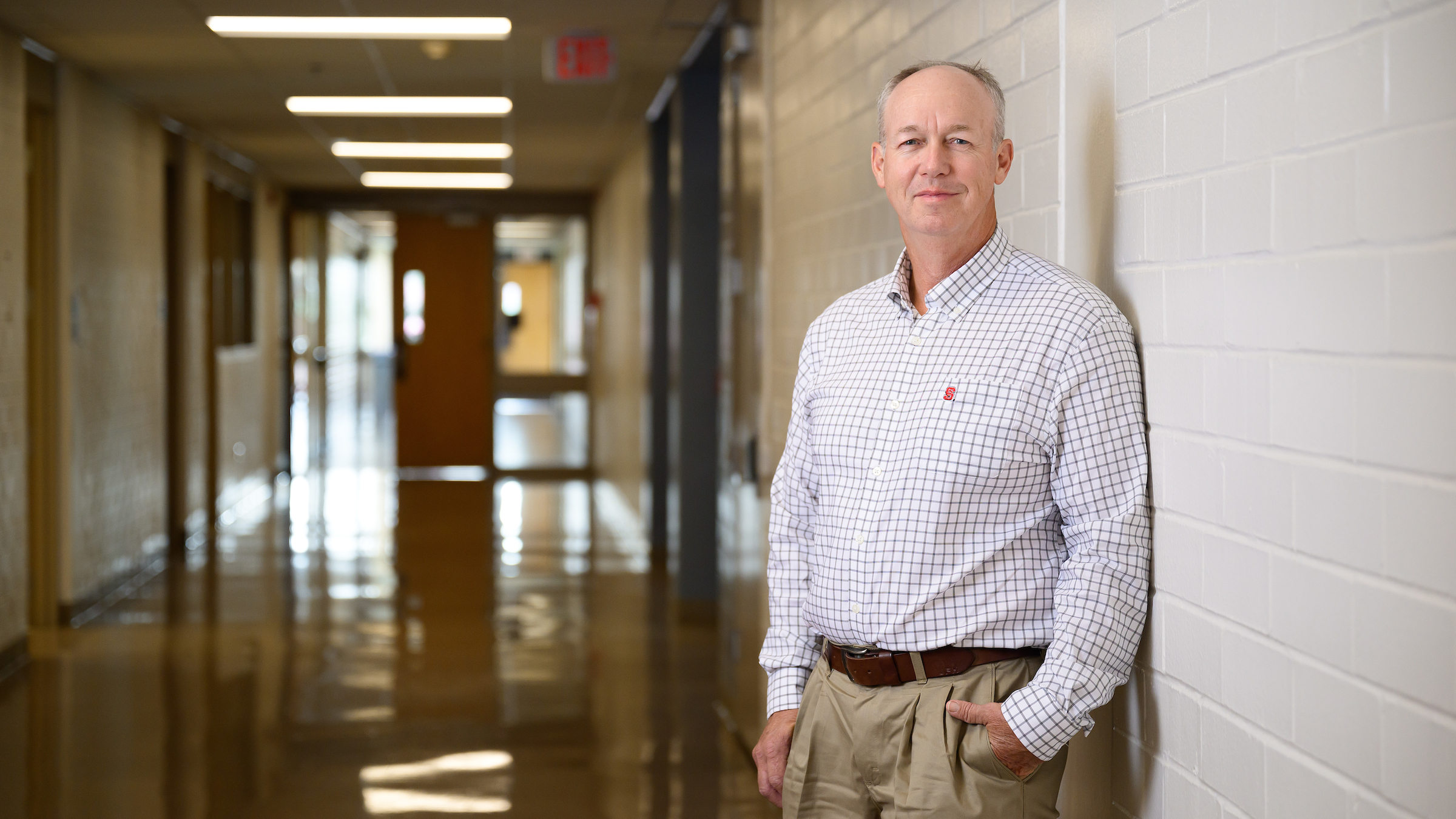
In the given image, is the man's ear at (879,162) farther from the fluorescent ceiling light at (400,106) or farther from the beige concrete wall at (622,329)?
the beige concrete wall at (622,329)

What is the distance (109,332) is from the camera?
666 cm

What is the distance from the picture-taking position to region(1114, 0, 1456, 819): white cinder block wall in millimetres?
1117

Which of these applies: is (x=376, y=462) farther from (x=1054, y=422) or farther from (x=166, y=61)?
(x=1054, y=422)

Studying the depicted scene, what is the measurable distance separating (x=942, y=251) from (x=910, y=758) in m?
0.69

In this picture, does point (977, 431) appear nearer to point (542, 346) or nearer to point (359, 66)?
point (359, 66)

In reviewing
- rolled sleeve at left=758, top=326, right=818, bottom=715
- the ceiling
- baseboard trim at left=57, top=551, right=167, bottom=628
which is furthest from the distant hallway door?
rolled sleeve at left=758, top=326, right=818, bottom=715

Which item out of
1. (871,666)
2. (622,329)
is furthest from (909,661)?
(622,329)

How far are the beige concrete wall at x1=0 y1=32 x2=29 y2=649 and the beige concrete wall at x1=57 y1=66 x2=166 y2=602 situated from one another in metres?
0.48

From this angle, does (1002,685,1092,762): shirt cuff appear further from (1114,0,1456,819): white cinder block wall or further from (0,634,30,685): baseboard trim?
(0,634,30,685): baseboard trim

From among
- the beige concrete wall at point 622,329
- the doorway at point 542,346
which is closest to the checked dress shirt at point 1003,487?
the beige concrete wall at point 622,329

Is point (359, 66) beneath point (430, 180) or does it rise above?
beneath

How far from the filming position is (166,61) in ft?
20.1

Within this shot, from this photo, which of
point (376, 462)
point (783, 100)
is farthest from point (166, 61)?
point (376, 462)

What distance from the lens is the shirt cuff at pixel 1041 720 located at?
1.50 m
